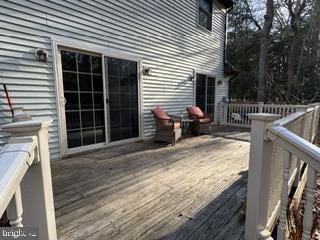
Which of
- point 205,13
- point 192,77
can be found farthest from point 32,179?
point 205,13

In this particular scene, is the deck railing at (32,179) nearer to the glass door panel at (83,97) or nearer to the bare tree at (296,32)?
the glass door panel at (83,97)

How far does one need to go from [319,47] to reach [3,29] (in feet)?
45.2

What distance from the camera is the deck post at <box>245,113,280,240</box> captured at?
1.42 meters

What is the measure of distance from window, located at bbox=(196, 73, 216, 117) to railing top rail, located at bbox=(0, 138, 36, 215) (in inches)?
263

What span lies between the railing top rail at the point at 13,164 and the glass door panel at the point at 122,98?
11.6 feet

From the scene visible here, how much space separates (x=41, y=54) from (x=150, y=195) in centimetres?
266

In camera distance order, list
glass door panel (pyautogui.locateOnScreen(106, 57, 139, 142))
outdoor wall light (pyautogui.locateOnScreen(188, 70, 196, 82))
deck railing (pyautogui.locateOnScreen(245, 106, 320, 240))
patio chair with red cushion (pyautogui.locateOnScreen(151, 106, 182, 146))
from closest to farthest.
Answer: deck railing (pyautogui.locateOnScreen(245, 106, 320, 240))
glass door panel (pyautogui.locateOnScreen(106, 57, 139, 142))
patio chair with red cushion (pyautogui.locateOnScreen(151, 106, 182, 146))
outdoor wall light (pyautogui.locateOnScreen(188, 70, 196, 82))

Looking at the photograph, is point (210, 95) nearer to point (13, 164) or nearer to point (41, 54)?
point (41, 54)

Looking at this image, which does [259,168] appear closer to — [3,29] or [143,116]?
[3,29]

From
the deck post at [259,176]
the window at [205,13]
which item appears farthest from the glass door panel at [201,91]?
the deck post at [259,176]

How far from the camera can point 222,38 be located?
27.8 feet

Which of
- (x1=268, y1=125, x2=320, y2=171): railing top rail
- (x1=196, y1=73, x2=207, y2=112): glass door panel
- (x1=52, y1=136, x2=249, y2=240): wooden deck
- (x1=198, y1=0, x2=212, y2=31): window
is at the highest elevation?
(x1=198, y1=0, x2=212, y2=31): window

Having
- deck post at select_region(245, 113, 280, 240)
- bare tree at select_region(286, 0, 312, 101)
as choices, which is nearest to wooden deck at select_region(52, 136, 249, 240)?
deck post at select_region(245, 113, 280, 240)

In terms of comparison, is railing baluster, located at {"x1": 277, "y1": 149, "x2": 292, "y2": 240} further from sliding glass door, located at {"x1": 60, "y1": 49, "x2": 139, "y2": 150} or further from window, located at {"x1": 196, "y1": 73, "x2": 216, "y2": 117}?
window, located at {"x1": 196, "y1": 73, "x2": 216, "y2": 117}
